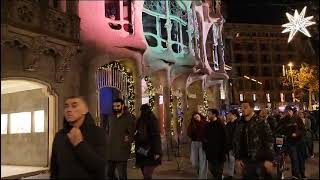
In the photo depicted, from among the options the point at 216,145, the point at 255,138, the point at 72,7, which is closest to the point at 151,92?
the point at 72,7

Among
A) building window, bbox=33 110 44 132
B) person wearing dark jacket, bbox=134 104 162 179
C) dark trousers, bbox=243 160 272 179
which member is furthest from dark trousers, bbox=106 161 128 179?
building window, bbox=33 110 44 132

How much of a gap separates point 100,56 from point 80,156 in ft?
40.9

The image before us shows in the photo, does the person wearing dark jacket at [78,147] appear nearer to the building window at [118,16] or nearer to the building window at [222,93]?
the building window at [118,16]

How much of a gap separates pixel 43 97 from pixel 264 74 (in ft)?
277

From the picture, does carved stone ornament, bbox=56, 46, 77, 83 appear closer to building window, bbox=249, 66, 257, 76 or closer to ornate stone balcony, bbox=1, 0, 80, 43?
ornate stone balcony, bbox=1, 0, 80, 43

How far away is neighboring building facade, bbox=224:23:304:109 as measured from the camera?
3548 inches

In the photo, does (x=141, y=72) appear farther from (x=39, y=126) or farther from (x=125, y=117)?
(x=125, y=117)

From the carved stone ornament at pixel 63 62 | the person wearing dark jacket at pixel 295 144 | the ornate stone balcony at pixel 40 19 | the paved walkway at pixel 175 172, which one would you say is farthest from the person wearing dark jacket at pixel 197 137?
the ornate stone balcony at pixel 40 19

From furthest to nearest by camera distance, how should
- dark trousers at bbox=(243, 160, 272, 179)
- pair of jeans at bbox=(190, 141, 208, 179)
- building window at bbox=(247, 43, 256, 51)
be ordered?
1. building window at bbox=(247, 43, 256, 51)
2. pair of jeans at bbox=(190, 141, 208, 179)
3. dark trousers at bbox=(243, 160, 272, 179)

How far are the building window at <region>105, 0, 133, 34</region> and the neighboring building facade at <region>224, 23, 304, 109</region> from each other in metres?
72.3

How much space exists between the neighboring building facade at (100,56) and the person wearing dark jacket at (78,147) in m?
8.69

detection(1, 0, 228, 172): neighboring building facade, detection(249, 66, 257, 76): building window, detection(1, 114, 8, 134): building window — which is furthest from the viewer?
detection(249, 66, 257, 76): building window

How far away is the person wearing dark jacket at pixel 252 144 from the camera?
7.00m

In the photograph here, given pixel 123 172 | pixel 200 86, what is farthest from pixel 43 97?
pixel 200 86
